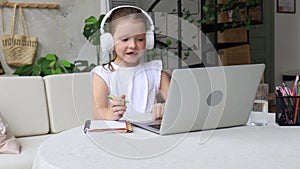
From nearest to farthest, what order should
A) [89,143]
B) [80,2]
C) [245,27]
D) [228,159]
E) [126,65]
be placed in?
[228,159] → [89,143] → [126,65] → [80,2] → [245,27]

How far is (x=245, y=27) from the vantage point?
5.47 meters

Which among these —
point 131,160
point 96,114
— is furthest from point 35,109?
point 131,160

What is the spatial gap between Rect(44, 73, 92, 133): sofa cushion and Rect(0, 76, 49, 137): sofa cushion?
46 millimetres

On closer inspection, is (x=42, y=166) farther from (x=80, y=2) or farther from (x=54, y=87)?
(x=80, y=2)

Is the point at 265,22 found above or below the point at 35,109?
above

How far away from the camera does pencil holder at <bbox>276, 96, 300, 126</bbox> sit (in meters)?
1.28

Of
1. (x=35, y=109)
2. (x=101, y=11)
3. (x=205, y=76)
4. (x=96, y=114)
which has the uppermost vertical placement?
(x=101, y=11)

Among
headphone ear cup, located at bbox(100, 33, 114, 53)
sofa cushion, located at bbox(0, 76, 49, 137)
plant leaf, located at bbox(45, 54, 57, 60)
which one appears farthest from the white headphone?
plant leaf, located at bbox(45, 54, 57, 60)

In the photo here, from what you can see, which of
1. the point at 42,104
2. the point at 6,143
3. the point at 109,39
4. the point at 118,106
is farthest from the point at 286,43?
the point at 118,106

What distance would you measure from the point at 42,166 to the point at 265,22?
5155 millimetres

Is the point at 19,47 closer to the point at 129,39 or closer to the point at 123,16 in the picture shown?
the point at 123,16

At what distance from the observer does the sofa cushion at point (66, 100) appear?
8.63 feet

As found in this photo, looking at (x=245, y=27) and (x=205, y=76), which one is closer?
(x=205, y=76)

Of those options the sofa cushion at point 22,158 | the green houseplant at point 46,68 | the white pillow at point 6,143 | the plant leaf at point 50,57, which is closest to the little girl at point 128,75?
the sofa cushion at point 22,158
